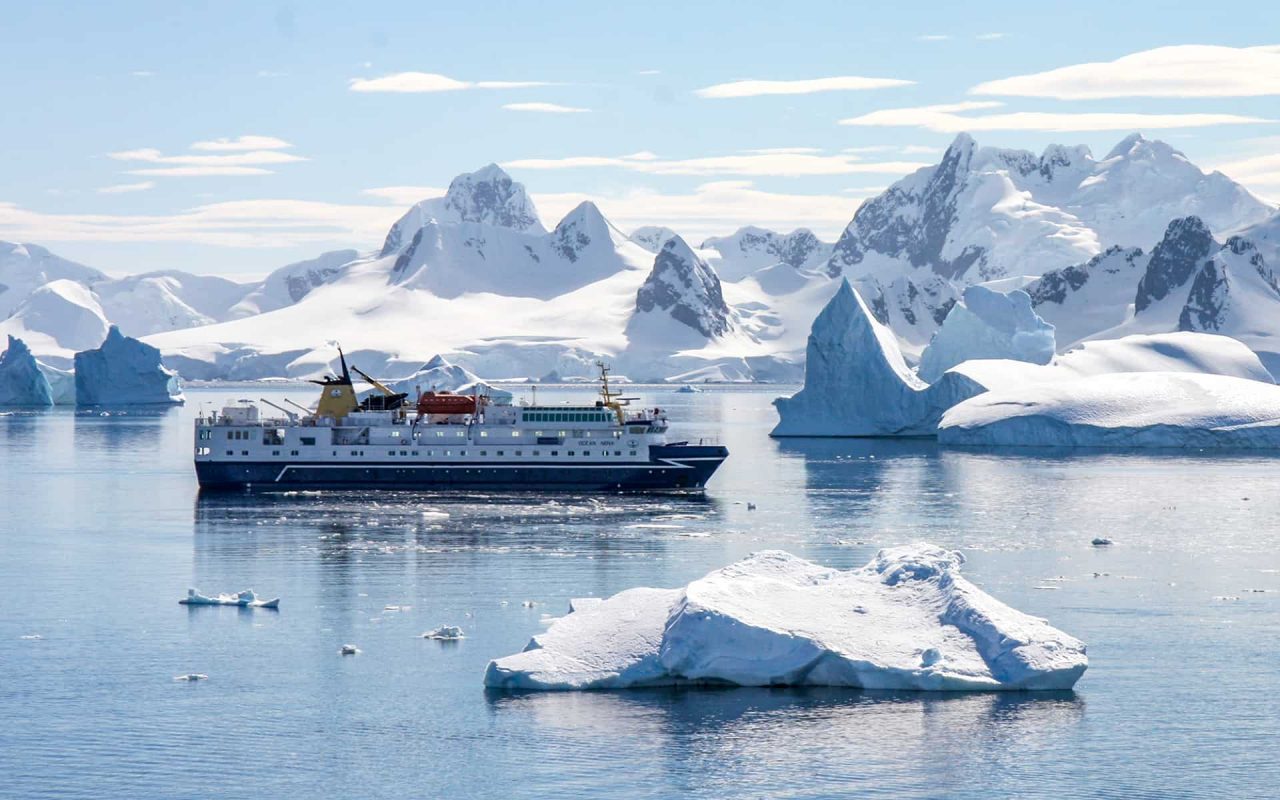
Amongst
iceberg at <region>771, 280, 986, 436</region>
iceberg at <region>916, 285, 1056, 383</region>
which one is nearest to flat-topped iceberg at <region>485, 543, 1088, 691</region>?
iceberg at <region>771, 280, 986, 436</region>

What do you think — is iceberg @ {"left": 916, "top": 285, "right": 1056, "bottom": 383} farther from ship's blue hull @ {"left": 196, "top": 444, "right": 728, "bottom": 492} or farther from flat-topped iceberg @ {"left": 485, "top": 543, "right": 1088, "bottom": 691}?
flat-topped iceberg @ {"left": 485, "top": 543, "right": 1088, "bottom": 691}

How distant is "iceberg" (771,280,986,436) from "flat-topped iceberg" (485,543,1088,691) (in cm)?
8929

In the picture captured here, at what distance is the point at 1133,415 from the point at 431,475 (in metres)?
56.0

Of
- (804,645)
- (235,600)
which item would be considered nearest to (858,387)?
(235,600)

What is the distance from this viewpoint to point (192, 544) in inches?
2488

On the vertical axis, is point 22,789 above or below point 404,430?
below

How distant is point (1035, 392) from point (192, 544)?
3011 inches

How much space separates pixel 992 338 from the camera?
15550 cm

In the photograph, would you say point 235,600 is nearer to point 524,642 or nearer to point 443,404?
point 524,642

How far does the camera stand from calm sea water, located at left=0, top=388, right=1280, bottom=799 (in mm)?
31000

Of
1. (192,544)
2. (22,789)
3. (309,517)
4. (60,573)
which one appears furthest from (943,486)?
(22,789)

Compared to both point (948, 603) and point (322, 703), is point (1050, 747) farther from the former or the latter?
point (322, 703)

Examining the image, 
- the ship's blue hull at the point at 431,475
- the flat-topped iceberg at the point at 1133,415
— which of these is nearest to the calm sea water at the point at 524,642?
the ship's blue hull at the point at 431,475

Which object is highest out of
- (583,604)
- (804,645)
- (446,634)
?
(583,604)
